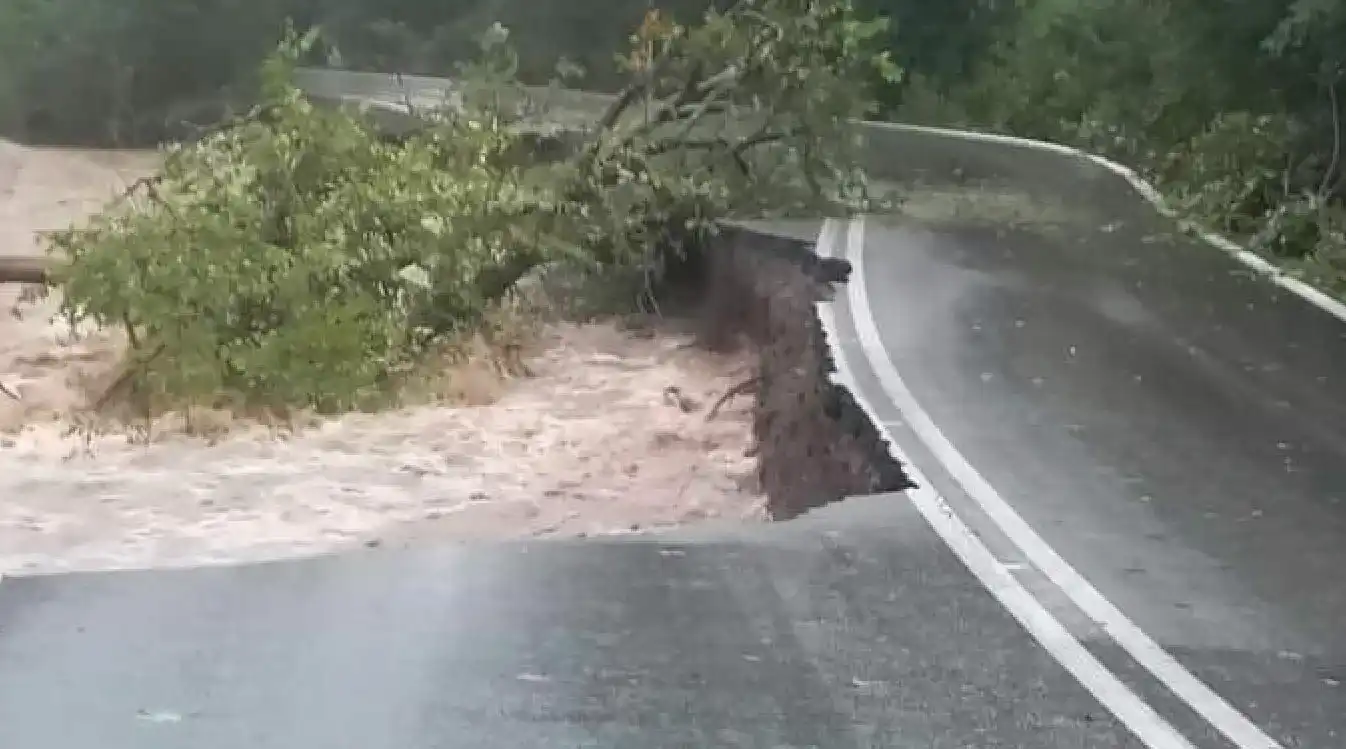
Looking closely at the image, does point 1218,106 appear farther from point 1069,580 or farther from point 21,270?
point 1069,580

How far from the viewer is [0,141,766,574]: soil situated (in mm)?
10969

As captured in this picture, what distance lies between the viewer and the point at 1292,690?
18.7 feet

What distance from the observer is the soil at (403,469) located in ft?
36.0

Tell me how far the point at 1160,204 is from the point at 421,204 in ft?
29.4

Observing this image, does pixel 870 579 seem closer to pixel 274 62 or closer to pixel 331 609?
pixel 331 609

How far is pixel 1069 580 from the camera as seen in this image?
6891 mm

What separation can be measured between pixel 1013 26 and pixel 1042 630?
32.0m

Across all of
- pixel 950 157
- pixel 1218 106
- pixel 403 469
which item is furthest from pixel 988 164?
pixel 403 469

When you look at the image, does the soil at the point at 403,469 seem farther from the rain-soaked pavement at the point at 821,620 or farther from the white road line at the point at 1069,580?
the rain-soaked pavement at the point at 821,620

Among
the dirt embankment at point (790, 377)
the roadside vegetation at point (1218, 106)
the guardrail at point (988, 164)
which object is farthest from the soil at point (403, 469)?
the roadside vegetation at point (1218, 106)

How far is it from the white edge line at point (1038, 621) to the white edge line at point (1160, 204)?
573 centimetres

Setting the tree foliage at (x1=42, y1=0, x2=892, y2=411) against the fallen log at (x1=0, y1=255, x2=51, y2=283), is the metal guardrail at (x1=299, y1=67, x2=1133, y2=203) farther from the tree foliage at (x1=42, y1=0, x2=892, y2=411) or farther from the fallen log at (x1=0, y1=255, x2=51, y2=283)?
the fallen log at (x1=0, y1=255, x2=51, y2=283)

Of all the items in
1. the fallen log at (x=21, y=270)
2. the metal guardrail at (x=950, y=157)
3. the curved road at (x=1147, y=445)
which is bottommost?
the fallen log at (x=21, y=270)

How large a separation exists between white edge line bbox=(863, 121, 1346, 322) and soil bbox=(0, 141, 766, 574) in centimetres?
440
